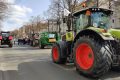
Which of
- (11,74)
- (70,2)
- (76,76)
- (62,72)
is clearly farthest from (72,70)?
(70,2)

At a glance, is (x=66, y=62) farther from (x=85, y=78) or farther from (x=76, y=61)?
(x=85, y=78)

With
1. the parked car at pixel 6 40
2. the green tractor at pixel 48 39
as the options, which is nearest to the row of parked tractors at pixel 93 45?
the green tractor at pixel 48 39

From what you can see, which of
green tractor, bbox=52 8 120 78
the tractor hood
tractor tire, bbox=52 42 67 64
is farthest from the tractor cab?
tractor tire, bbox=52 42 67 64

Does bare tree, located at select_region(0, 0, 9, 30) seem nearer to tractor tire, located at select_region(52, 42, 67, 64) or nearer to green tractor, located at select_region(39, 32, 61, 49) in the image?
green tractor, located at select_region(39, 32, 61, 49)

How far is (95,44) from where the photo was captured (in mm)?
10156

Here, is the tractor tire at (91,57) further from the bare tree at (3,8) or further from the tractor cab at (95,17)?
the bare tree at (3,8)

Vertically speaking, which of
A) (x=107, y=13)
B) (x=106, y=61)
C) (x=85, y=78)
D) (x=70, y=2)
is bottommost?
(x=85, y=78)

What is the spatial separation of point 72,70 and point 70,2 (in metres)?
36.6

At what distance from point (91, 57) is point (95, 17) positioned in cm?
229

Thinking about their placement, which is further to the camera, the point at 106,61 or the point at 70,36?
the point at 70,36

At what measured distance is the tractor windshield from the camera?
39.5ft

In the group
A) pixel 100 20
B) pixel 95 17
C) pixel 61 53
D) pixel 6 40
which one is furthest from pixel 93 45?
pixel 6 40

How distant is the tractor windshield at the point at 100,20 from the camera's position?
1205 centimetres

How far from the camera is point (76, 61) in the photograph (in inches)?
446
